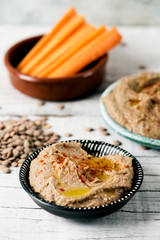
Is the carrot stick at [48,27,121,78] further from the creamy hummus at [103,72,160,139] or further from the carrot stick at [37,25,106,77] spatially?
the creamy hummus at [103,72,160,139]

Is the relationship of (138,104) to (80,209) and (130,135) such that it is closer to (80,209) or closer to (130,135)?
(130,135)

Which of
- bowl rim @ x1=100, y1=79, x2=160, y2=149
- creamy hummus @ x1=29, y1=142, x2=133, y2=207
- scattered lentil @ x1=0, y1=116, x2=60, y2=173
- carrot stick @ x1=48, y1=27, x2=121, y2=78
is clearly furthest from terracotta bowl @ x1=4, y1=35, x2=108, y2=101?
creamy hummus @ x1=29, y1=142, x2=133, y2=207

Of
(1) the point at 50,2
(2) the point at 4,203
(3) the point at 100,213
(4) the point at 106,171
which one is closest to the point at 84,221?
(3) the point at 100,213

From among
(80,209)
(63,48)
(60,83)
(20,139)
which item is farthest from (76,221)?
(63,48)

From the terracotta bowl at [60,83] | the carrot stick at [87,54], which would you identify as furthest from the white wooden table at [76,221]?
the carrot stick at [87,54]

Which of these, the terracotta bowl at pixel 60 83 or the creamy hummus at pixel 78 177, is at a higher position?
the creamy hummus at pixel 78 177

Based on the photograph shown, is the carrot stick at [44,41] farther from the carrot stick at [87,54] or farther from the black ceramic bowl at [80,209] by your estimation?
the black ceramic bowl at [80,209]

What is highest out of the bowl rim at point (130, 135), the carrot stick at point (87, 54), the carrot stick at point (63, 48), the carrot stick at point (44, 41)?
the carrot stick at point (44, 41)

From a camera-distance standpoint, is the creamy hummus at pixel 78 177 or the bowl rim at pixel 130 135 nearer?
the creamy hummus at pixel 78 177
